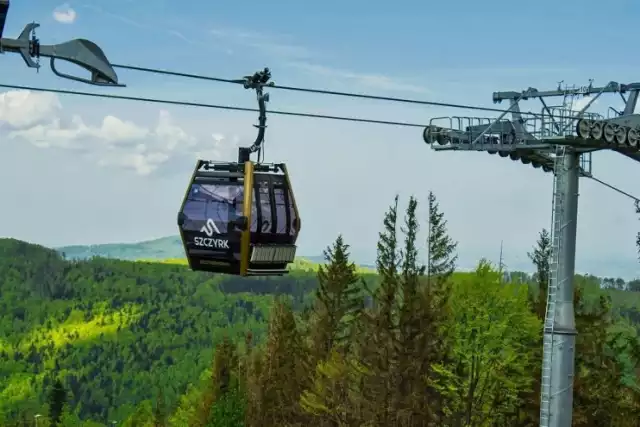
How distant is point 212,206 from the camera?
19125mm

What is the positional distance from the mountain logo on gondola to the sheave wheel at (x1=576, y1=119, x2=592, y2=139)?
8847 millimetres

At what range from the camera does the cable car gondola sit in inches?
740

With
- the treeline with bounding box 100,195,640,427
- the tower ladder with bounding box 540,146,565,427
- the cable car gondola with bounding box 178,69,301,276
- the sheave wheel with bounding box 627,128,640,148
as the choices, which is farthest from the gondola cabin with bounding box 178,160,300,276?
the treeline with bounding box 100,195,640,427

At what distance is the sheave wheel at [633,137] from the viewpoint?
24.1 metres

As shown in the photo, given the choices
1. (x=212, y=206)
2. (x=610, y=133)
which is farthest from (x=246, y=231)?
(x=610, y=133)

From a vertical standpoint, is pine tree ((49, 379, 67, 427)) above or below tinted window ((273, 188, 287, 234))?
below

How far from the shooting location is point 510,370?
148 ft

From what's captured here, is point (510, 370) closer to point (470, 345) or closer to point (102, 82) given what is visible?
point (470, 345)

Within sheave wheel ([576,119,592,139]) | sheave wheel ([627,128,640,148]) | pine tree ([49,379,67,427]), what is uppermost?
sheave wheel ([627,128,640,148])

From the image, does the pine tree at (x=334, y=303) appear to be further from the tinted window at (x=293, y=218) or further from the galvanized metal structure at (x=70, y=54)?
the galvanized metal structure at (x=70, y=54)

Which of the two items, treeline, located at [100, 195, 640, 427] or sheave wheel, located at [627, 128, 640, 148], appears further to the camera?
treeline, located at [100, 195, 640, 427]

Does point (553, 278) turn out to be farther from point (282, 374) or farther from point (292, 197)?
point (282, 374)

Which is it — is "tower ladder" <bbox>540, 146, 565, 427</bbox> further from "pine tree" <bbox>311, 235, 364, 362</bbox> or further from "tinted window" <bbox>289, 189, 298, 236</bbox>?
"pine tree" <bbox>311, 235, 364, 362</bbox>

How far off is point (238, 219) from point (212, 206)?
2.36 feet
